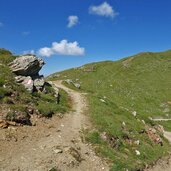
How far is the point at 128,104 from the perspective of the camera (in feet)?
195

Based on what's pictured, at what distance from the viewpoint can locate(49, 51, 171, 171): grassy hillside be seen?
87.5ft

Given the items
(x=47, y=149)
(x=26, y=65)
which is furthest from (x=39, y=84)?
(x=47, y=149)

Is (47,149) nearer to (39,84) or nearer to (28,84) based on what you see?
(28,84)

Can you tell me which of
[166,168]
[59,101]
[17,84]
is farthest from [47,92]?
[166,168]

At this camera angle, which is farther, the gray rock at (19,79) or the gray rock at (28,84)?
the gray rock at (19,79)

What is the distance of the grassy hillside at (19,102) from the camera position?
24.9 meters

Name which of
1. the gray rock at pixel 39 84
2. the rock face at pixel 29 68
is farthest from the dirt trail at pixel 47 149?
the rock face at pixel 29 68

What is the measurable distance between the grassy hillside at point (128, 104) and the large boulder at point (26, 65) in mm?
7908

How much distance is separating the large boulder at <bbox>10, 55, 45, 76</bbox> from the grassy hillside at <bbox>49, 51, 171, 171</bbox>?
25.9 feet

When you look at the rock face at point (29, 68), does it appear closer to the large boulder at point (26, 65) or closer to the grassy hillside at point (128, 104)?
the large boulder at point (26, 65)

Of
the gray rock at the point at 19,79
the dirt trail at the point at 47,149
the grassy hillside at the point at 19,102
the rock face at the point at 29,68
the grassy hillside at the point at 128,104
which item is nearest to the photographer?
the dirt trail at the point at 47,149

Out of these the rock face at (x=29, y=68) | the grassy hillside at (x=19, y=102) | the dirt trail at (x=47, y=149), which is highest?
the rock face at (x=29, y=68)

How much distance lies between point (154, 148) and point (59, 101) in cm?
1176

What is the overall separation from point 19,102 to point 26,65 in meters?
9.33
